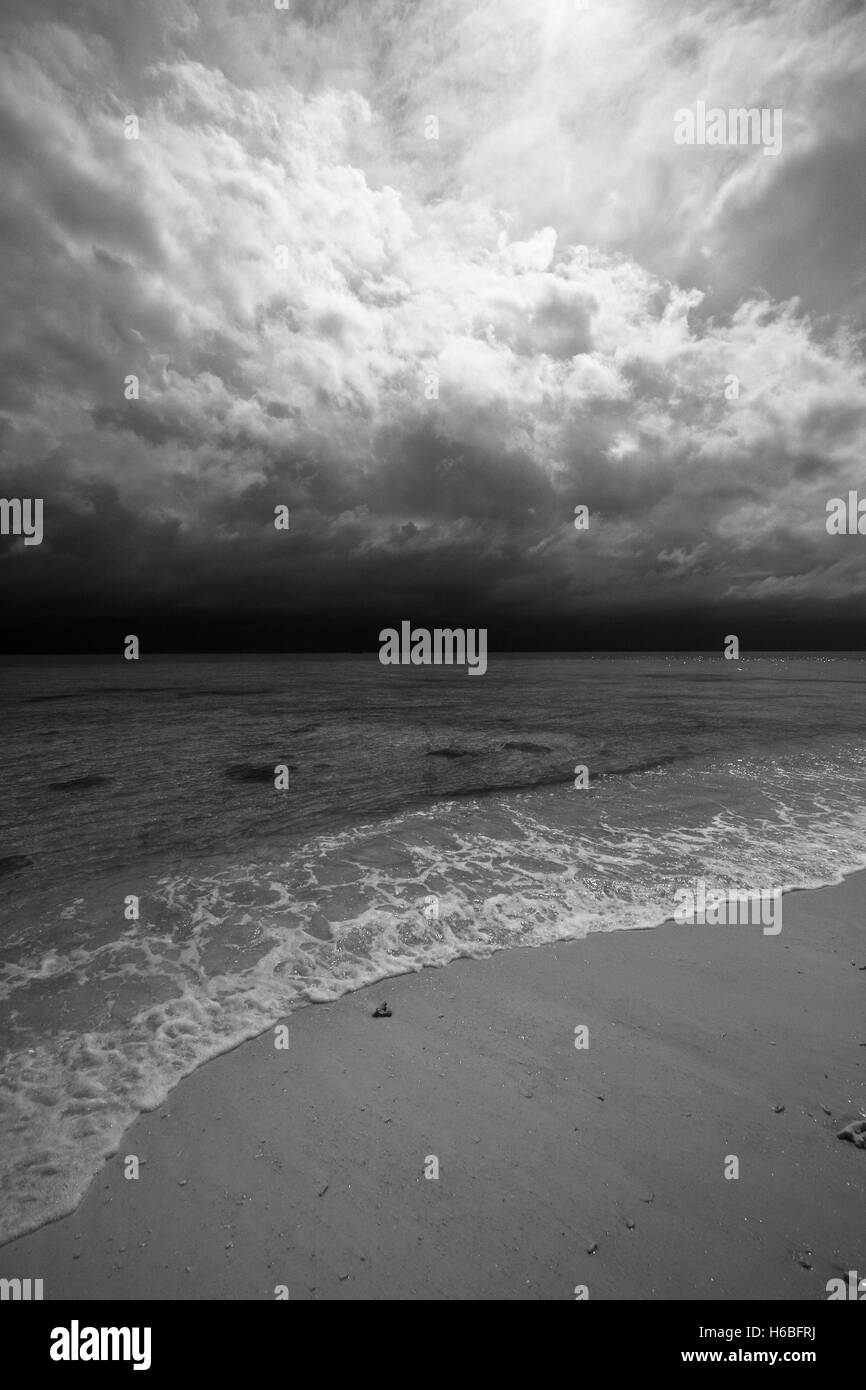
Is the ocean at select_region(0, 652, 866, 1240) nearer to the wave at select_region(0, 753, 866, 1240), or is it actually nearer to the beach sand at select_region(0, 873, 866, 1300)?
the wave at select_region(0, 753, 866, 1240)

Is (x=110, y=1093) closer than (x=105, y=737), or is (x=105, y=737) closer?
(x=110, y=1093)

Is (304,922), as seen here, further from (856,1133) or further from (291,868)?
(856,1133)

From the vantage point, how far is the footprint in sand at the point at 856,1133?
4.88 metres

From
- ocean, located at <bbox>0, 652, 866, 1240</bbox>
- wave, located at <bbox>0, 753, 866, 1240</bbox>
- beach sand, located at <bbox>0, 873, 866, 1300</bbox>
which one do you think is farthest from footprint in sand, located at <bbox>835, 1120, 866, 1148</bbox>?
ocean, located at <bbox>0, 652, 866, 1240</bbox>

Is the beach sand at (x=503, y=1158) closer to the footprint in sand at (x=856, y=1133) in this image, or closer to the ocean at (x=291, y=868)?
the footprint in sand at (x=856, y=1133)

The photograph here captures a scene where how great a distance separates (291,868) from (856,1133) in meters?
10.2

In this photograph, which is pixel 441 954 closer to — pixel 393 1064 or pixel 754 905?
pixel 393 1064

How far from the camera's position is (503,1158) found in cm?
483

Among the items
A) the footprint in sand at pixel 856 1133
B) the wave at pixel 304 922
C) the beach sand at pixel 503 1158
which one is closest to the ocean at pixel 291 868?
the wave at pixel 304 922

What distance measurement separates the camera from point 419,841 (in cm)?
1373

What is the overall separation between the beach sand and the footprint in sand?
0.07 meters

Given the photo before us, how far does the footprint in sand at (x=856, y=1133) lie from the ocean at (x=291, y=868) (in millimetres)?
4235
